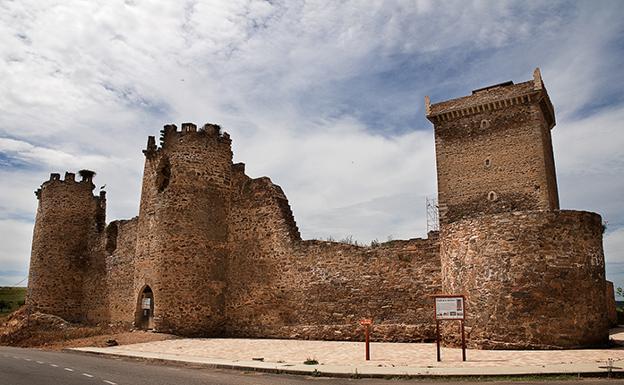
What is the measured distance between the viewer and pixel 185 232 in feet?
65.3

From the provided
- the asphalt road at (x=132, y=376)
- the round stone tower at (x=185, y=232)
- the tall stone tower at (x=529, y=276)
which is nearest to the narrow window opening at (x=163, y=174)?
the round stone tower at (x=185, y=232)

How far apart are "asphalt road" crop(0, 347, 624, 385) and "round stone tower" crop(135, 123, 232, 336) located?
599 cm

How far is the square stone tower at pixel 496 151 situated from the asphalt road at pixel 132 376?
22.6 m

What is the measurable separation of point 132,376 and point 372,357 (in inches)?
201

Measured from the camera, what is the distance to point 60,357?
14.6m

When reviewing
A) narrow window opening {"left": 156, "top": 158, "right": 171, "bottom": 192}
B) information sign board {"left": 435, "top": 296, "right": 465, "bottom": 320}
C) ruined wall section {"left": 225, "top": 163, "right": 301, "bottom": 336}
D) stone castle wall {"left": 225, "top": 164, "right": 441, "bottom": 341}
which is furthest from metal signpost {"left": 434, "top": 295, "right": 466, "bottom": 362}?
narrow window opening {"left": 156, "top": 158, "right": 171, "bottom": 192}

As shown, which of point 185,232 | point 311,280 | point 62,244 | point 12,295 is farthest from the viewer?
point 12,295

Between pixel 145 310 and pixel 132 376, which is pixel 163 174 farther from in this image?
pixel 132 376

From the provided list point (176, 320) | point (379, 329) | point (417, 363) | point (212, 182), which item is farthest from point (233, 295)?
point (417, 363)

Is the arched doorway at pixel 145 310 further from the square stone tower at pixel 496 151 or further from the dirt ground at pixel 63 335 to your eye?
the square stone tower at pixel 496 151

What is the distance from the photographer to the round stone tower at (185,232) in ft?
63.6

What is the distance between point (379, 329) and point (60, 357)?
8.84 meters

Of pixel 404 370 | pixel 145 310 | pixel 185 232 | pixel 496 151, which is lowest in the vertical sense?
pixel 404 370

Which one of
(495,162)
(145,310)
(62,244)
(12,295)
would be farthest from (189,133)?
(12,295)
